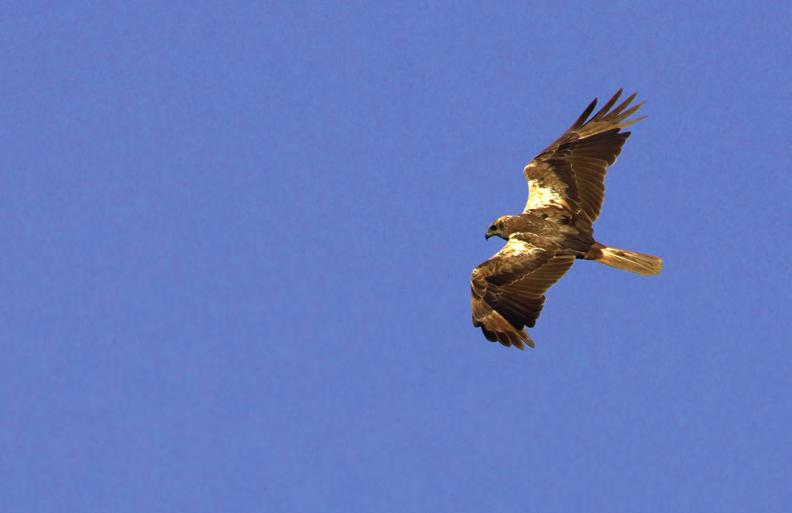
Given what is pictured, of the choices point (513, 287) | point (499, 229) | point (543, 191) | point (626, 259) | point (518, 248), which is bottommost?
point (513, 287)

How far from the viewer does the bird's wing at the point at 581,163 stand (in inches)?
896

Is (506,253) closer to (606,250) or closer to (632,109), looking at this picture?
(606,250)

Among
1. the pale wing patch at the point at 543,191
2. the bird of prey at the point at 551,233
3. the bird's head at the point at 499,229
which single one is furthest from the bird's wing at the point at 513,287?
the pale wing patch at the point at 543,191

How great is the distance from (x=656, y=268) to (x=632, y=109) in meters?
3.76

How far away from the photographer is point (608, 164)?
2309 centimetres

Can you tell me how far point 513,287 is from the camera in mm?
20672

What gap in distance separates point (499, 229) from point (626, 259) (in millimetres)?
2298

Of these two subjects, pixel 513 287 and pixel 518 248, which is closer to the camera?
pixel 513 287

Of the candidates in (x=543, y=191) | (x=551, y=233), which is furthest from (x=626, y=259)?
(x=543, y=191)

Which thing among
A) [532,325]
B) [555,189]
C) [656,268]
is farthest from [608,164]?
[532,325]

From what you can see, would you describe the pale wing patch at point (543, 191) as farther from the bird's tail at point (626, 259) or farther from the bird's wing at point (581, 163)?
the bird's tail at point (626, 259)

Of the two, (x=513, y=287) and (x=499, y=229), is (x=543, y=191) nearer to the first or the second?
(x=499, y=229)

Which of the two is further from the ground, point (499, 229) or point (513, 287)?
point (499, 229)

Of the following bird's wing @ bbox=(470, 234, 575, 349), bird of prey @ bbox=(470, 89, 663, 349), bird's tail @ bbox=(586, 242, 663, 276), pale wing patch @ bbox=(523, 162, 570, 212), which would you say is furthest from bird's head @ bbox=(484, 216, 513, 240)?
bird's tail @ bbox=(586, 242, 663, 276)
